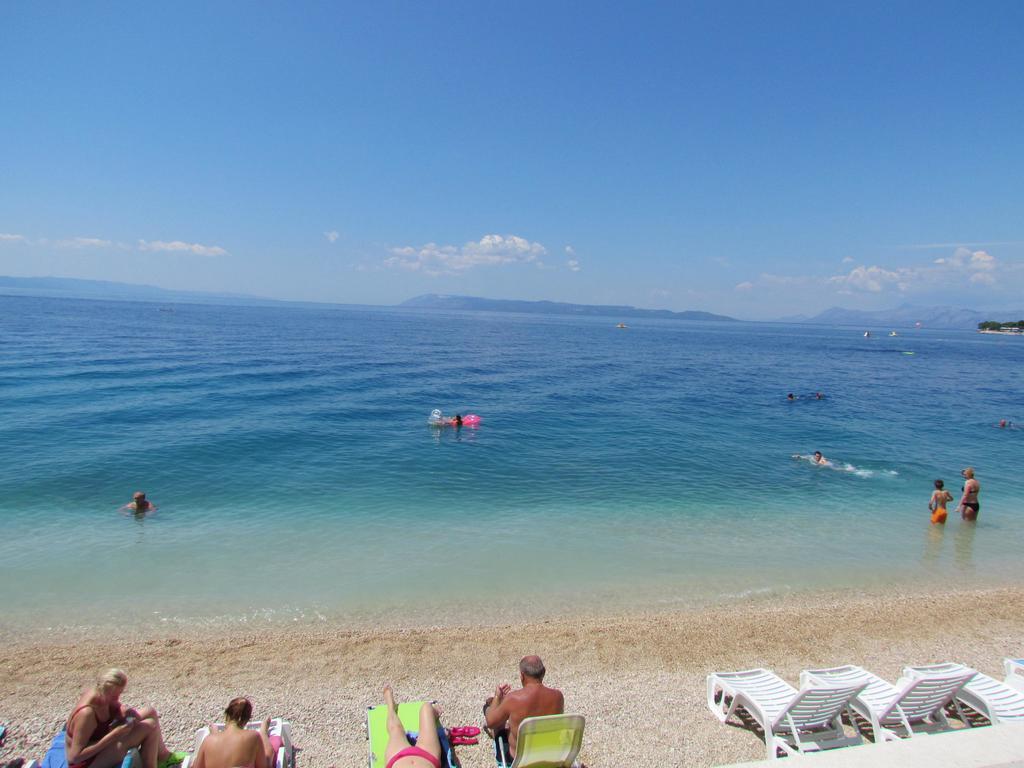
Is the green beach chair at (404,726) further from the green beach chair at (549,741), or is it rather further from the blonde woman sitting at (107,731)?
the blonde woman sitting at (107,731)

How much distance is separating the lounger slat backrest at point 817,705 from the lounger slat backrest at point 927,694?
64 centimetres

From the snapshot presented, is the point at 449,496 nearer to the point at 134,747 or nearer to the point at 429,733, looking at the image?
the point at 429,733

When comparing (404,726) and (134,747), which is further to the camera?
(404,726)

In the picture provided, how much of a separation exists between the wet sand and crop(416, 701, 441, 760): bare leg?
91 centimetres

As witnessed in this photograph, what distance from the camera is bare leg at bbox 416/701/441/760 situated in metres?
5.92

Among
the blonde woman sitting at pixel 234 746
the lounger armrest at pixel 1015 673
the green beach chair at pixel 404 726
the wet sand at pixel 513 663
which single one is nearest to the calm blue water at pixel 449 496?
the wet sand at pixel 513 663

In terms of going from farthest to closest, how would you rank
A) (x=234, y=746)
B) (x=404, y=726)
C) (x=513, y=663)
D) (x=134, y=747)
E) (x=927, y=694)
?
1. (x=513, y=663)
2. (x=927, y=694)
3. (x=404, y=726)
4. (x=134, y=747)
5. (x=234, y=746)

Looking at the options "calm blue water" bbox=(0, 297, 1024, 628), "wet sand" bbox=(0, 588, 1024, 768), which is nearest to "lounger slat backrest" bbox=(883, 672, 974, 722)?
"wet sand" bbox=(0, 588, 1024, 768)

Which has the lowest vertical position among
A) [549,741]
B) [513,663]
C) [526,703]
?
[513,663]

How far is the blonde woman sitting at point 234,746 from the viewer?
5.35 metres

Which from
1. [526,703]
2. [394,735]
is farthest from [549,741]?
[394,735]

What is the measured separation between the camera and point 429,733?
6.09m

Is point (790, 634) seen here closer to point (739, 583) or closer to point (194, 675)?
point (739, 583)

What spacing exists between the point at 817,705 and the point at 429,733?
460cm
